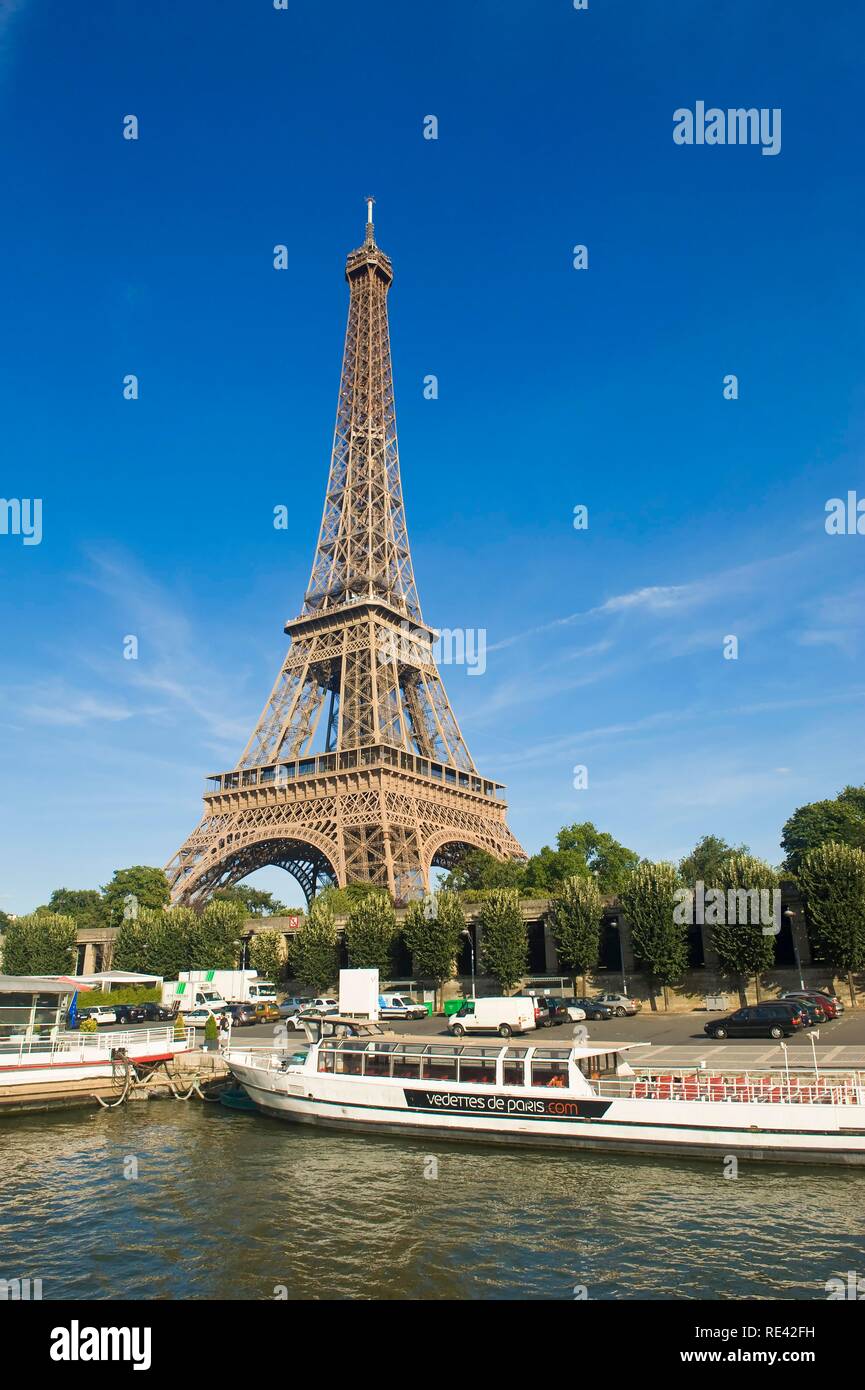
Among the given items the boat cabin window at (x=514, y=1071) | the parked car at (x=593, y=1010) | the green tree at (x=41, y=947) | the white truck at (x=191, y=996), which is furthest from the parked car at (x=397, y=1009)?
the green tree at (x=41, y=947)

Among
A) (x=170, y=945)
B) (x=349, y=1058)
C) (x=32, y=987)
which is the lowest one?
(x=170, y=945)

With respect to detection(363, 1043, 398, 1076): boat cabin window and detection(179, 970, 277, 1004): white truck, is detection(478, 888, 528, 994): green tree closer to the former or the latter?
detection(179, 970, 277, 1004): white truck

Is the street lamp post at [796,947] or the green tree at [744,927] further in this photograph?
the street lamp post at [796,947]

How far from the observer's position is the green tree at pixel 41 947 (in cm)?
7950

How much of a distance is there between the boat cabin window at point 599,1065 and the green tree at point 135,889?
8375cm

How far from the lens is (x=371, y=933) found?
6419 cm

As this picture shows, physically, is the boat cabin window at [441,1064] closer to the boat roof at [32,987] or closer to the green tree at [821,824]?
the boat roof at [32,987]

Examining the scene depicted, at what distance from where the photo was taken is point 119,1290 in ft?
50.1

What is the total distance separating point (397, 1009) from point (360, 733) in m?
37.7

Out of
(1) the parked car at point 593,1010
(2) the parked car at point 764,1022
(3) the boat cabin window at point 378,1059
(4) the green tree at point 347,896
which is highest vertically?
(4) the green tree at point 347,896

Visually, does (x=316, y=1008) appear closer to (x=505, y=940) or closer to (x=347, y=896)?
(x=505, y=940)

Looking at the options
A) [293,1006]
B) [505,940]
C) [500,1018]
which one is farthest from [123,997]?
[500,1018]
